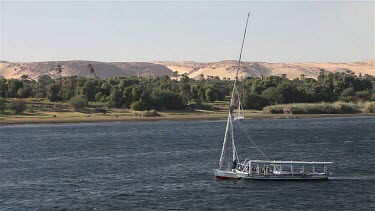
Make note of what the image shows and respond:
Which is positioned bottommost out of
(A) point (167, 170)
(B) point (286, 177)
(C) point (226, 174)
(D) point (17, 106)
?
(A) point (167, 170)

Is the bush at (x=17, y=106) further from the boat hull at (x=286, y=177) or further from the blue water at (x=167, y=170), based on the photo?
the boat hull at (x=286, y=177)

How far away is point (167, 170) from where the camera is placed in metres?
93.3

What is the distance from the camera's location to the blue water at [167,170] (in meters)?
70.6

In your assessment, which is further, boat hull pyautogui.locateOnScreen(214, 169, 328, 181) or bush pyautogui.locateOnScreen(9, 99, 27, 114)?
bush pyautogui.locateOnScreen(9, 99, 27, 114)

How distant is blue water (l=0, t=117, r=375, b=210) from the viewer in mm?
70625

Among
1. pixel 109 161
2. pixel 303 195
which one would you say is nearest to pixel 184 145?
pixel 109 161

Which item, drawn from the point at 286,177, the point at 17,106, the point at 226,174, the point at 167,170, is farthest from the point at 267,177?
the point at 17,106

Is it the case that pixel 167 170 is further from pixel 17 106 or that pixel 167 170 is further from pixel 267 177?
pixel 17 106

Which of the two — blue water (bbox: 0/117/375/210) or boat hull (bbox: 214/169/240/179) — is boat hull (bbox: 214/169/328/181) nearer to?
boat hull (bbox: 214/169/240/179)

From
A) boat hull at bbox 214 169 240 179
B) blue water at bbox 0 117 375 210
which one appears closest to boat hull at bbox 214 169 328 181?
boat hull at bbox 214 169 240 179

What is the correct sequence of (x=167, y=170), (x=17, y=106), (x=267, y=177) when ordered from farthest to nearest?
(x=17, y=106)
(x=167, y=170)
(x=267, y=177)

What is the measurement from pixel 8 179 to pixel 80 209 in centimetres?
2457

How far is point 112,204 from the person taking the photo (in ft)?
229

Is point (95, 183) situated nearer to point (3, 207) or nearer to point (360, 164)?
point (3, 207)
